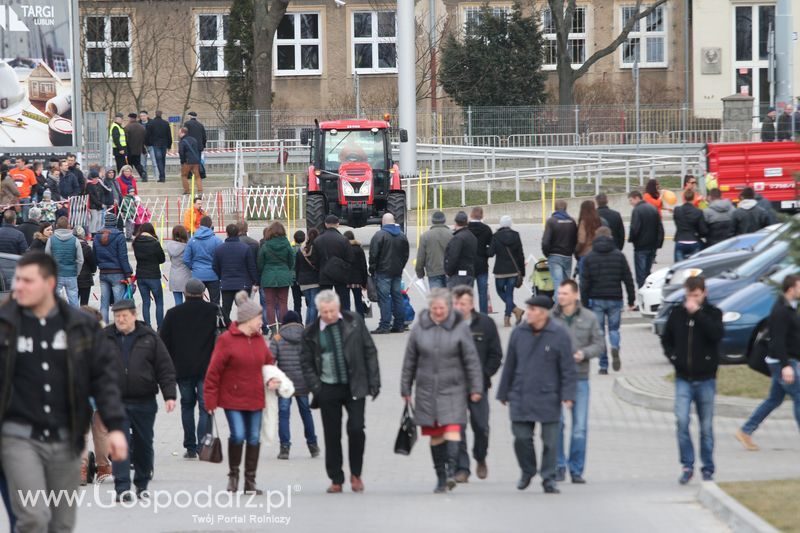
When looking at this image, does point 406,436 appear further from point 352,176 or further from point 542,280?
point 352,176

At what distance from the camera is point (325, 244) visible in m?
19.0

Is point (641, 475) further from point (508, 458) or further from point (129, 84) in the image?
point (129, 84)

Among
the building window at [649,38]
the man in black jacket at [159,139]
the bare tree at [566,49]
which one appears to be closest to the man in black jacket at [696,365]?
the man in black jacket at [159,139]

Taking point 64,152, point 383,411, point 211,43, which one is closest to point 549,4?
point 211,43

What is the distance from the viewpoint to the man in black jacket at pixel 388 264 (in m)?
19.8

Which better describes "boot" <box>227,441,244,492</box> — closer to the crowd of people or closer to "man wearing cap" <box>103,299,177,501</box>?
the crowd of people

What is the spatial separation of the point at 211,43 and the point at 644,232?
112ft

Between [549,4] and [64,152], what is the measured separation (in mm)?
21285

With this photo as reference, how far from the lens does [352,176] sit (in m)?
29.3

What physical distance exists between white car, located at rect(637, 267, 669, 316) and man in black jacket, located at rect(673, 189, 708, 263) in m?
1.72

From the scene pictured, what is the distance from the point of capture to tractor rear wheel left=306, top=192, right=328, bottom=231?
28812 millimetres

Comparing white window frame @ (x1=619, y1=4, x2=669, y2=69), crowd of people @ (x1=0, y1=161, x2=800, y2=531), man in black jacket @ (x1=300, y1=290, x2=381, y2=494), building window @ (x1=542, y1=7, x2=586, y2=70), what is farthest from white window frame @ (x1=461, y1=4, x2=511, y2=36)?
man in black jacket @ (x1=300, y1=290, x2=381, y2=494)

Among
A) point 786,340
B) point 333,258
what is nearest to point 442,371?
point 786,340

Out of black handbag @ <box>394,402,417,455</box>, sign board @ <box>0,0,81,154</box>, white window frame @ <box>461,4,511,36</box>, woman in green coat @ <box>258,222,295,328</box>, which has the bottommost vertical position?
black handbag @ <box>394,402,417,455</box>
